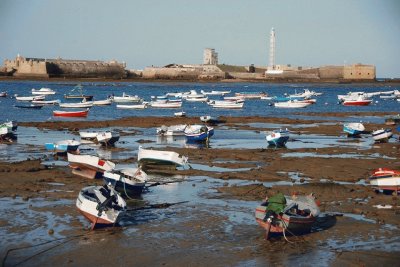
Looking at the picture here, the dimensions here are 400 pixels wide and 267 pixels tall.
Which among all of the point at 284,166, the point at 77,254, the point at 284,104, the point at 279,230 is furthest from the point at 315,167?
the point at 284,104

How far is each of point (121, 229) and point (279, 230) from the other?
4.41 m

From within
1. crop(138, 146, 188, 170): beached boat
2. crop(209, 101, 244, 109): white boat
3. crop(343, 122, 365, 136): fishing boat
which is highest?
crop(138, 146, 188, 170): beached boat

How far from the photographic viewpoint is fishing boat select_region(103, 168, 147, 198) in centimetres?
2306

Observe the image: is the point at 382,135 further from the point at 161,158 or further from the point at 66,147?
the point at 66,147

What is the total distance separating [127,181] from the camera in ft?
75.7

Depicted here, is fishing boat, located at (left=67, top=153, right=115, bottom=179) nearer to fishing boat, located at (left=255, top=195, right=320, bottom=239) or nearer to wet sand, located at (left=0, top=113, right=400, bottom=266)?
wet sand, located at (left=0, top=113, right=400, bottom=266)

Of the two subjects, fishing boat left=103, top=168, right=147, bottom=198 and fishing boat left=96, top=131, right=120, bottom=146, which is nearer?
fishing boat left=103, top=168, right=147, bottom=198

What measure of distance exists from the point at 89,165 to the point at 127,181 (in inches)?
157

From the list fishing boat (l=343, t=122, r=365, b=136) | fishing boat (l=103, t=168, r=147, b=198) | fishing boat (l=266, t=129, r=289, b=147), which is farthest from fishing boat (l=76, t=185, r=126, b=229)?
fishing boat (l=343, t=122, r=365, b=136)

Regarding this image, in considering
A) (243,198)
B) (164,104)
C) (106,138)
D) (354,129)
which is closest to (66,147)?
(106,138)

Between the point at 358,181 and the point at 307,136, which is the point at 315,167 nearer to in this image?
the point at 358,181

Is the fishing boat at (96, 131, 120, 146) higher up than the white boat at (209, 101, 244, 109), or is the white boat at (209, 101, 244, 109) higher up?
the fishing boat at (96, 131, 120, 146)

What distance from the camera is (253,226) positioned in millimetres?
19562

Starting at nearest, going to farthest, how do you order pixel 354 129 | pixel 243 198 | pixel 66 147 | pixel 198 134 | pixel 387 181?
pixel 243 198
pixel 387 181
pixel 66 147
pixel 198 134
pixel 354 129
